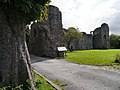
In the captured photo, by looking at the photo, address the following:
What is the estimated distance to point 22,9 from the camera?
5.79 meters

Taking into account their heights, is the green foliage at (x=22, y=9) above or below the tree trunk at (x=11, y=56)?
above

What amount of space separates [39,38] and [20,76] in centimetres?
2446

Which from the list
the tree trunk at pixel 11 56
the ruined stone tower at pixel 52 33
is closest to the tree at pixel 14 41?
the tree trunk at pixel 11 56

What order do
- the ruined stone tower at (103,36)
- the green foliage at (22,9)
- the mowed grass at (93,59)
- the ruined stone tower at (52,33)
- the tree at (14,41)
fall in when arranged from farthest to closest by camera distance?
1. the ruined stone tower at (103,36)
2. the ruined stone tower at (52,33)
3. the mowed grass at (93,59)
4. the tree at (14,41)
5. the green foliage at (22,9)

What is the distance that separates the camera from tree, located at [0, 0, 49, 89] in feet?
19.7

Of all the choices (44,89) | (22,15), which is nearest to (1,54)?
(22,15)

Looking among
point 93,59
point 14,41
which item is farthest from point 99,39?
point 14,41

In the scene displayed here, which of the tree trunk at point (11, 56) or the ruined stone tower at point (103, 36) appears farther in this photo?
the ruined stone tower at point (103, 36)

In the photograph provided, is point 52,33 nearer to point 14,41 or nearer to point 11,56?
point 14,41

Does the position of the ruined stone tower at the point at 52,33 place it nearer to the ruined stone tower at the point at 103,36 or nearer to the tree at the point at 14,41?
the tree at the point at 14,41

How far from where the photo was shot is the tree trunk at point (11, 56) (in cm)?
604

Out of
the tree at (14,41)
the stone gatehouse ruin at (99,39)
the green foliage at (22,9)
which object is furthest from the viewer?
the stone gatehouse ruin at (99,39)

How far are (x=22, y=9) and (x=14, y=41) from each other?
118cm

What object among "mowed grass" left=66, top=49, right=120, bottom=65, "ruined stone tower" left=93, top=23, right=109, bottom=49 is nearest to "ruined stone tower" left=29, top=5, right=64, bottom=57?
"mowed grass" left=66, top=49, right=120, bottom=65
